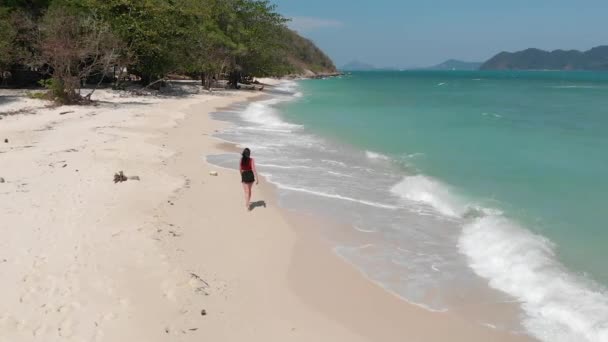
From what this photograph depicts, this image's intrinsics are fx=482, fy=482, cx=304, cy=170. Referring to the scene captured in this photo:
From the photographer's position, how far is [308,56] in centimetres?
16088

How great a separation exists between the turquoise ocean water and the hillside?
117920mm

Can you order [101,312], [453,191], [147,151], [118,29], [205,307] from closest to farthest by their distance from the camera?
[101,312], [205,307], [453,191], [147,151], [118,29]

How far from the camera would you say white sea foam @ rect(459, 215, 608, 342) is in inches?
245

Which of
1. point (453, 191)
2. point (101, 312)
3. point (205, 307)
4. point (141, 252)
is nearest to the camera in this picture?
point (101, 312)

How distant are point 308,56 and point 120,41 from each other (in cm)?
13427

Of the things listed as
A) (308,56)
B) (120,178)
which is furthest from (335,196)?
(308,56)

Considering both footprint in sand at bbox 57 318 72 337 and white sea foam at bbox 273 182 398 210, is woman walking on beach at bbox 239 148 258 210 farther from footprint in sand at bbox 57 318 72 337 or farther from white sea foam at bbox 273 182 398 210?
footprint in sand at bbox 57 318 72 337

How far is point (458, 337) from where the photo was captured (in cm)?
593

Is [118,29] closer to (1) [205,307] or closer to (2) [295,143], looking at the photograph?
(2) [295,143]

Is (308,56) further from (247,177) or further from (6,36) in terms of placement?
(247,177)

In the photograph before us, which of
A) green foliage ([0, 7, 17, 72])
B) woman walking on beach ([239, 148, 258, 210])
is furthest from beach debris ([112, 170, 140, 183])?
green foliage ([0, 7, 17, 72])

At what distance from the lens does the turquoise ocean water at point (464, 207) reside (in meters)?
7.18

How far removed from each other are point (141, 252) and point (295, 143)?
12.7 meters

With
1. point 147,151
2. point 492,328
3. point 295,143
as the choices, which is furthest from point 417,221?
point 295,143
